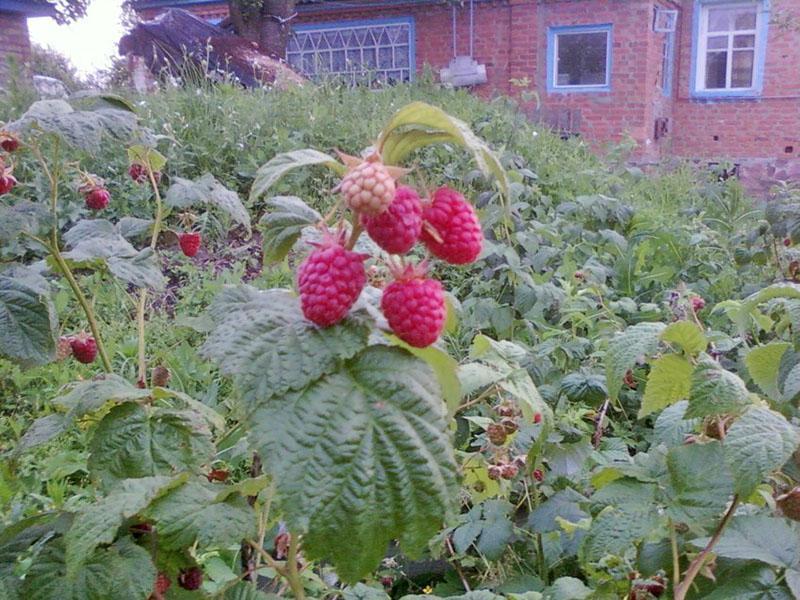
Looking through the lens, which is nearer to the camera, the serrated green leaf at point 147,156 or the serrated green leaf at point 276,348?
the serrated green leaf at point 276,348

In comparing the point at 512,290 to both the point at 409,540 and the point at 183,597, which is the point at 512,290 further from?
the point at 409,540

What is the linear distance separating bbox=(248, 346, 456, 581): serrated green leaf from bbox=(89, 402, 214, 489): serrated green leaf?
407 millimetres

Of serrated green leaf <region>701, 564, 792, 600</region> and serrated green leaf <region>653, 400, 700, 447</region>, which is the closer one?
serrated green leaf <region>701, 564, 792, 600</region>

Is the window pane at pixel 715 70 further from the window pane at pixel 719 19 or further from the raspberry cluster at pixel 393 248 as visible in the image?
the raspberry cluster at pixel 393 248

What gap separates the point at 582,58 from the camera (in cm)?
1198

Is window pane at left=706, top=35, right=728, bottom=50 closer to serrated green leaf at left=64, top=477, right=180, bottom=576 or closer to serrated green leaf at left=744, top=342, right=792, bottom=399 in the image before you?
serrated green leaf at left=744, top=342, right=792, bottom=399

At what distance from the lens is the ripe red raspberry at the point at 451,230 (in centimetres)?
77

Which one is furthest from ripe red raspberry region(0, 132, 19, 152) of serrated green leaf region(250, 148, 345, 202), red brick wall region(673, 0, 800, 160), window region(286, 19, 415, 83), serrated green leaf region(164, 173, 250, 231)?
red brick wall region(673, 0, 800, 160)

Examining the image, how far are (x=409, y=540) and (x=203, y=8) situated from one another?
49.3 ft

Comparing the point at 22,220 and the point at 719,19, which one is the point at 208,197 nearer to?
the point at 22,220

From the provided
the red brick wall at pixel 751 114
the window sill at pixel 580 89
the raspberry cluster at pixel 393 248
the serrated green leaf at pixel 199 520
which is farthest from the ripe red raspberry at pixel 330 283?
the red brick wall at pixel 751 114

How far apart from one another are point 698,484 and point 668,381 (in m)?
0.15

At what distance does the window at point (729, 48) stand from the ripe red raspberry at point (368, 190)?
43.3 ft

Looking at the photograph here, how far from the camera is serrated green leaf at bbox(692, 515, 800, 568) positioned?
1.01 metres
